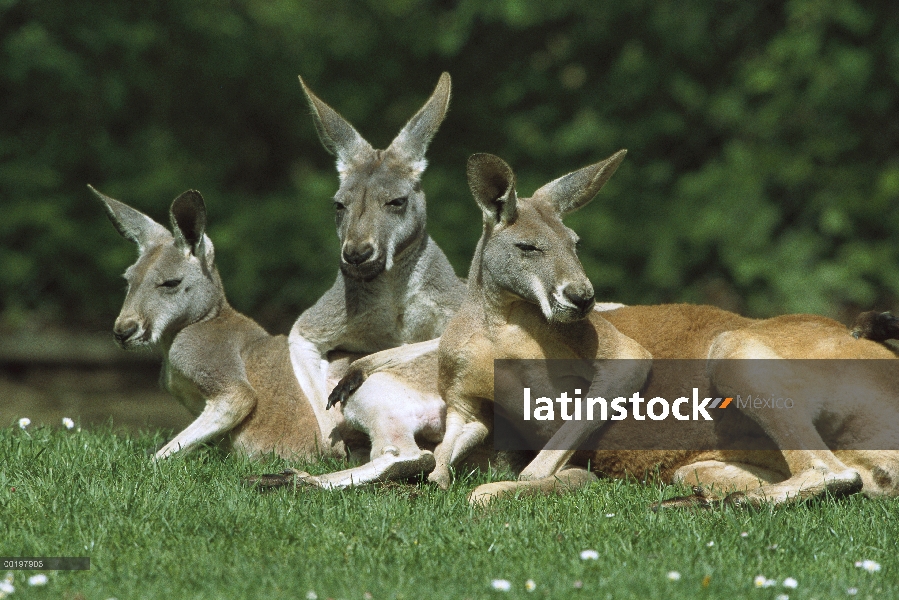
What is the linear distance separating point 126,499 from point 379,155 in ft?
8.85

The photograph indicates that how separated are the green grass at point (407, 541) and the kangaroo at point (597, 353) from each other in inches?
9.9

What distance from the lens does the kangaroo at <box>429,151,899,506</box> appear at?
4.81 metres

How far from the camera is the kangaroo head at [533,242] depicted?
16.1 ft

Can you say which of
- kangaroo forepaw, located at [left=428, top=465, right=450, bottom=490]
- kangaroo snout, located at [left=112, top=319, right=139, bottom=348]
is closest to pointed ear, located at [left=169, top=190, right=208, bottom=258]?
kangaroo snout, located at [left=112, top=319, right=139, bottom=348]

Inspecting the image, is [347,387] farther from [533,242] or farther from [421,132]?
[421,132]

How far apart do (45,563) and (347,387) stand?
2133 millimetres

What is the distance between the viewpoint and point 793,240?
12.7m

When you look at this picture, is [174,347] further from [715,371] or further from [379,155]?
[715,371]

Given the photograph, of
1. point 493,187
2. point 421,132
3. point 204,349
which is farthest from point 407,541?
point 421,132

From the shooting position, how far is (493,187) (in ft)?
17.3

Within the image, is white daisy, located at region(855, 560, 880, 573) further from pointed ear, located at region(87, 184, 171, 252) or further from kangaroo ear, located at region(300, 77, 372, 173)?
pointed ear, located at region(87, 184, 171, 252)

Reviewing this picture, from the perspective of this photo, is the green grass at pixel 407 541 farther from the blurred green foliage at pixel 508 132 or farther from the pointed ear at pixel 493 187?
the blurred green foliage at pixel 508 132

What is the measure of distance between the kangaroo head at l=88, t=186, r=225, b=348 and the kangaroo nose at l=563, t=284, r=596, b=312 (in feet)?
7.78

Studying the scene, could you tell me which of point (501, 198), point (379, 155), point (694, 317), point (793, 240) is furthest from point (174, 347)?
point (793, 240)
